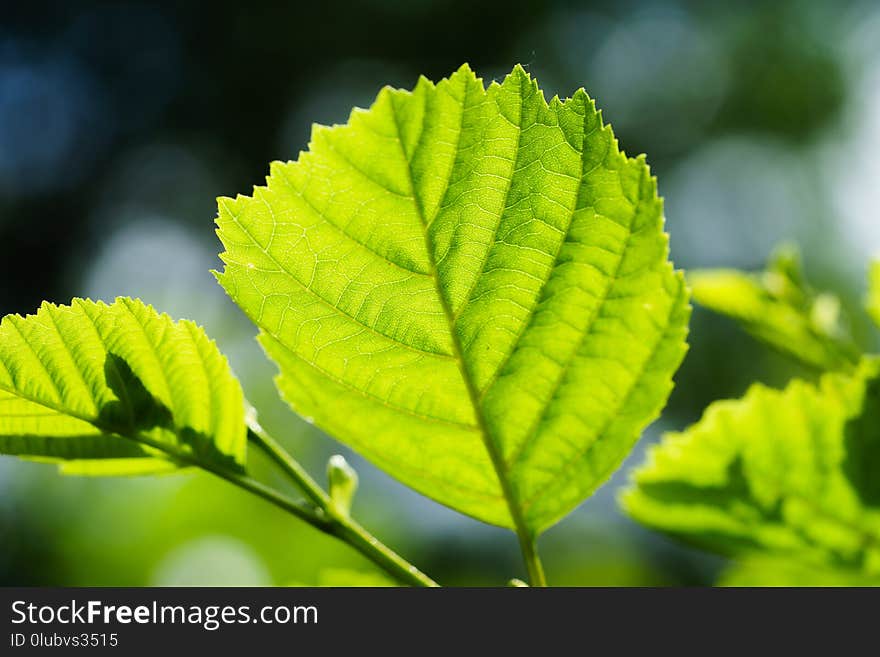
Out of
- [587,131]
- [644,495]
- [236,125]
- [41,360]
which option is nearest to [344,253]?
[587,131]

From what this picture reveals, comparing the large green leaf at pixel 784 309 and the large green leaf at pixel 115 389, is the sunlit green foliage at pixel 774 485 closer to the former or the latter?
the large green leaf at pixel 784 309

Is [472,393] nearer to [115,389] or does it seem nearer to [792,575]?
[115,389]

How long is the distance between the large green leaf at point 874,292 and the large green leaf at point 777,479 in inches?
5.5

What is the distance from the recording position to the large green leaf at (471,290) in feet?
3.36

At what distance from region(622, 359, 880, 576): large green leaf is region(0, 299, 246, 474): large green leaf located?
0.72 meters

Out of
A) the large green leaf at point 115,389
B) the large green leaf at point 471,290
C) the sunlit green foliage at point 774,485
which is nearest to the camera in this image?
the large green leaf at point 471,290

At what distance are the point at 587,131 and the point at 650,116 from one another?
20.7 meters

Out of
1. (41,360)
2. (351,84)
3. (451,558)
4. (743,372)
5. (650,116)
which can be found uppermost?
(351,84)

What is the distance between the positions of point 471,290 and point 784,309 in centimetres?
114

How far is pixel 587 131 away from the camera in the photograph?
1.01 m

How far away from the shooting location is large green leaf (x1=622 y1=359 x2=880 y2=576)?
1.36 meters

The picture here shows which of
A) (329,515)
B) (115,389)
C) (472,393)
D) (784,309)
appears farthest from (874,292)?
(115,389)

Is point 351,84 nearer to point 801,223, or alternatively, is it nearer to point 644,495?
point 801,223

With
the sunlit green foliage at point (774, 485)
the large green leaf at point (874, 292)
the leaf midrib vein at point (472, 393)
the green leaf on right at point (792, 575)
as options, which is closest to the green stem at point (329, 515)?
the leaf midrib vein at point (472, 393)
